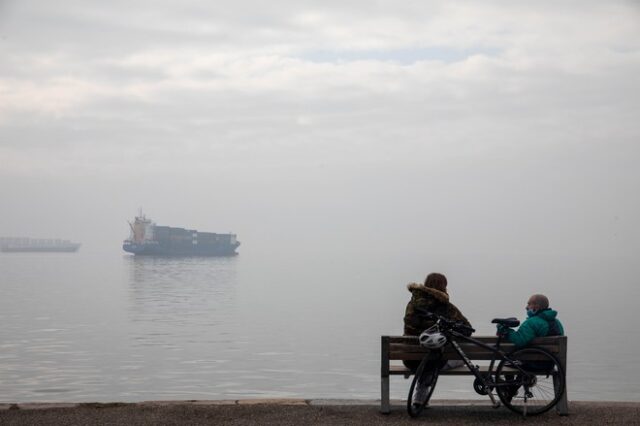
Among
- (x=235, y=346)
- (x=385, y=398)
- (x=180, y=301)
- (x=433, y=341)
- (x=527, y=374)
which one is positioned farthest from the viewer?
(x=180, y=301)

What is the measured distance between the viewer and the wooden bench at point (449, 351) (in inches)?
343

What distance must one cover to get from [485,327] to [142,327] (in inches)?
603

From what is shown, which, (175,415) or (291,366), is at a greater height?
(175,415)

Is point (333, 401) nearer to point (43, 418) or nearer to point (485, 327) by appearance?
point (43, 418)

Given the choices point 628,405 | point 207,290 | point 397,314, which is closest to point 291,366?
point 628,405

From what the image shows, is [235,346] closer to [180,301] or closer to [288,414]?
[288,414]

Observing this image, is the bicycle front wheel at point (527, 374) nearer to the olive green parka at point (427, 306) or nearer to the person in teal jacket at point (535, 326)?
the person in teal jacket at point (535, 326)

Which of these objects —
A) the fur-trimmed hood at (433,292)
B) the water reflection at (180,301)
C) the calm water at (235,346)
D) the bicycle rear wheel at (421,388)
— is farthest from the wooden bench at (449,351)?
the water reflection at (180,301)

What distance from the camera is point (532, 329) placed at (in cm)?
875

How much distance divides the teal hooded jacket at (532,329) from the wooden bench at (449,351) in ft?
0.25

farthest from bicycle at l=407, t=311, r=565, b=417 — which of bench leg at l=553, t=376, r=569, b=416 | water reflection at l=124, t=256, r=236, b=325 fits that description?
water reflection at l=124, t=256, r=236, b=325

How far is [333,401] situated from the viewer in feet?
31.4

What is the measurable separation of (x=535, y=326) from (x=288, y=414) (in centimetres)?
245

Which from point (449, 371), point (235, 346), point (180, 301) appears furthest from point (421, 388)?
point (180, 301)
